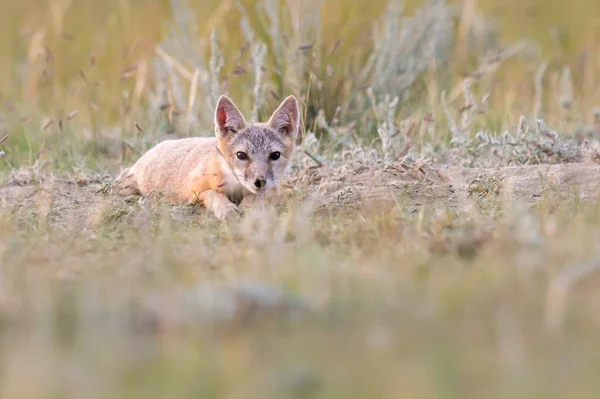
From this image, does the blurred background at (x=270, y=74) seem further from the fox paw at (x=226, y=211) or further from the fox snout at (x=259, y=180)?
the fox paw at (x=226, y=211)

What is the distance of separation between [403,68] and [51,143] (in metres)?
2.78

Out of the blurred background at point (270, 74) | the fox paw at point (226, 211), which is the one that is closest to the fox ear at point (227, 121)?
the fox paw at point (226, 211)

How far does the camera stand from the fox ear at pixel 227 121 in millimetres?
5505

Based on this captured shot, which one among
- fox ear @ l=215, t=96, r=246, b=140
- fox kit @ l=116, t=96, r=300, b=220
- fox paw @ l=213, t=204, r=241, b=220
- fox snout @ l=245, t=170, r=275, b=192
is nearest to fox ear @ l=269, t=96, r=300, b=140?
fox kit @ l=116, t=96, r=300, b=220

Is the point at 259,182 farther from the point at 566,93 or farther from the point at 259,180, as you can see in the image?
the point at 566,93

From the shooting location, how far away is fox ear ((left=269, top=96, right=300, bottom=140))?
5.61 metres

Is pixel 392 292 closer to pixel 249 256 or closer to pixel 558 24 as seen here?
pixel 249 256

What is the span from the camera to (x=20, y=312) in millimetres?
2877

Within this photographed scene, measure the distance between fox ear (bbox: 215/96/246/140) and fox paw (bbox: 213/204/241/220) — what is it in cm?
69

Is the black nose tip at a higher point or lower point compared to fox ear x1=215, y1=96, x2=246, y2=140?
lower

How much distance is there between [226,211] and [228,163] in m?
0.61

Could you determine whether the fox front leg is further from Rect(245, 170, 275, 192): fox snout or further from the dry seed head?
the dry seed head

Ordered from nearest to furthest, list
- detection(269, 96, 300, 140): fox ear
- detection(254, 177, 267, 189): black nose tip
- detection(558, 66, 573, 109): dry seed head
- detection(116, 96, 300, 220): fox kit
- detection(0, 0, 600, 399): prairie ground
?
1. detection(0, 0, 600, 399): prairie ground
2. detection(254, 177, 267, 189): black nose tip
3. detection(116, 96, 300, 220): fox kit
4. detection(269, 96, 300, 140): fox ear
5. detection(558, 66, 573, 109): dry seed head

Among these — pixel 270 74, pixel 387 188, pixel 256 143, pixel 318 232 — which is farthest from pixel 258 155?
pixel 270 74
